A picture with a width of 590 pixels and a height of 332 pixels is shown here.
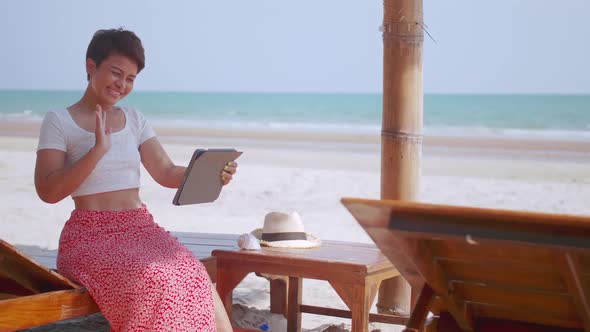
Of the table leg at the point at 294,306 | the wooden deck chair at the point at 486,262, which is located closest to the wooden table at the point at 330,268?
the table leg at the point at 294,306

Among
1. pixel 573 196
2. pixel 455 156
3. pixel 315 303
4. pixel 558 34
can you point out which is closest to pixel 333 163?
pixel 455 156

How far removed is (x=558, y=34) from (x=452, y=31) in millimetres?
5278

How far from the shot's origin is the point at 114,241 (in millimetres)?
2967

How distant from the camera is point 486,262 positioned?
1844 mm

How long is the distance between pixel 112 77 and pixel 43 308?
0.84 meters

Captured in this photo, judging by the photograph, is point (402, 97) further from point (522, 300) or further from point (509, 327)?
point (522, 300)

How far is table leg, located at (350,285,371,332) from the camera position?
316cm

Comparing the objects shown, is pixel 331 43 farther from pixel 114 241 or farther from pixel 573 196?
pixel 114 241

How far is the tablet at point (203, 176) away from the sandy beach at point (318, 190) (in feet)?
4.17

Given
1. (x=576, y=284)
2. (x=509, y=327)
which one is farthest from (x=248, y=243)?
(x=576, y=284)

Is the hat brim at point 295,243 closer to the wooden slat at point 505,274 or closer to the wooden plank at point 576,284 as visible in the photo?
the wooden slat at point 505,274

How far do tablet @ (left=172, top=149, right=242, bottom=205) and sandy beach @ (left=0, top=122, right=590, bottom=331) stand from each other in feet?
4.17

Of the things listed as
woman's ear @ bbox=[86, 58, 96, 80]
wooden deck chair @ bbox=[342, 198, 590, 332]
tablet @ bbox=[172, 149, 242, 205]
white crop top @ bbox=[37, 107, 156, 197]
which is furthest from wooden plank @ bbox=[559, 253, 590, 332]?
woman's ear @ bbox=[86, 58, 96, 80]

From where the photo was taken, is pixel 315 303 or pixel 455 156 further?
pixel 455 156
